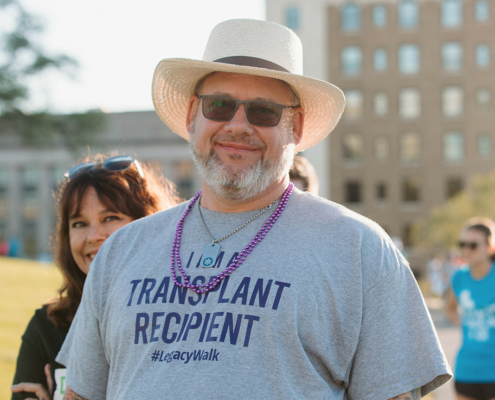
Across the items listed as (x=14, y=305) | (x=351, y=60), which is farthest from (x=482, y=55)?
(x=14, y=305)

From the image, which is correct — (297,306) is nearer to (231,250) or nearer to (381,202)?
(231,250)

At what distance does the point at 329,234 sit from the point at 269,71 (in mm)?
634

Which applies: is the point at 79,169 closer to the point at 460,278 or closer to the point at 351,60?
the point at 460,278

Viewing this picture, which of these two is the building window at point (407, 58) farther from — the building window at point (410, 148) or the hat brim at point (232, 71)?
the hat brim at point (232, 71)

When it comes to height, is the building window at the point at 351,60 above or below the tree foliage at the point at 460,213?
above

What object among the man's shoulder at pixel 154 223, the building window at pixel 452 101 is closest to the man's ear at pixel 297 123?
the man's shoulder at pixel 154 223

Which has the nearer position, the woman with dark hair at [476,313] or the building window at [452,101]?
the woman with dark hair at [476,313]

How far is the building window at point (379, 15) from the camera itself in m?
43.2

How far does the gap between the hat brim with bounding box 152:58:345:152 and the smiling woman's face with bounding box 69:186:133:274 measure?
522mm

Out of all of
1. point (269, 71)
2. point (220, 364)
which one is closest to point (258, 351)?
point (220, 364)

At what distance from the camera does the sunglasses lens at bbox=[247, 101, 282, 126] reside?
2.18 metres

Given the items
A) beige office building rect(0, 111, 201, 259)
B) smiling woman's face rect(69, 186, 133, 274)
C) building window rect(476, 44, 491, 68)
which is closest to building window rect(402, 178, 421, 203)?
building window rect(476, 44, 491, 68)

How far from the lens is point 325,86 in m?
2.32

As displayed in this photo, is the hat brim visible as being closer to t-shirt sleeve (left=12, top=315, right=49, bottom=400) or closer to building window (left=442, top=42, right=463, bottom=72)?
t-shirt sleeve (left=12, top=315, right=49, bottom=400)
